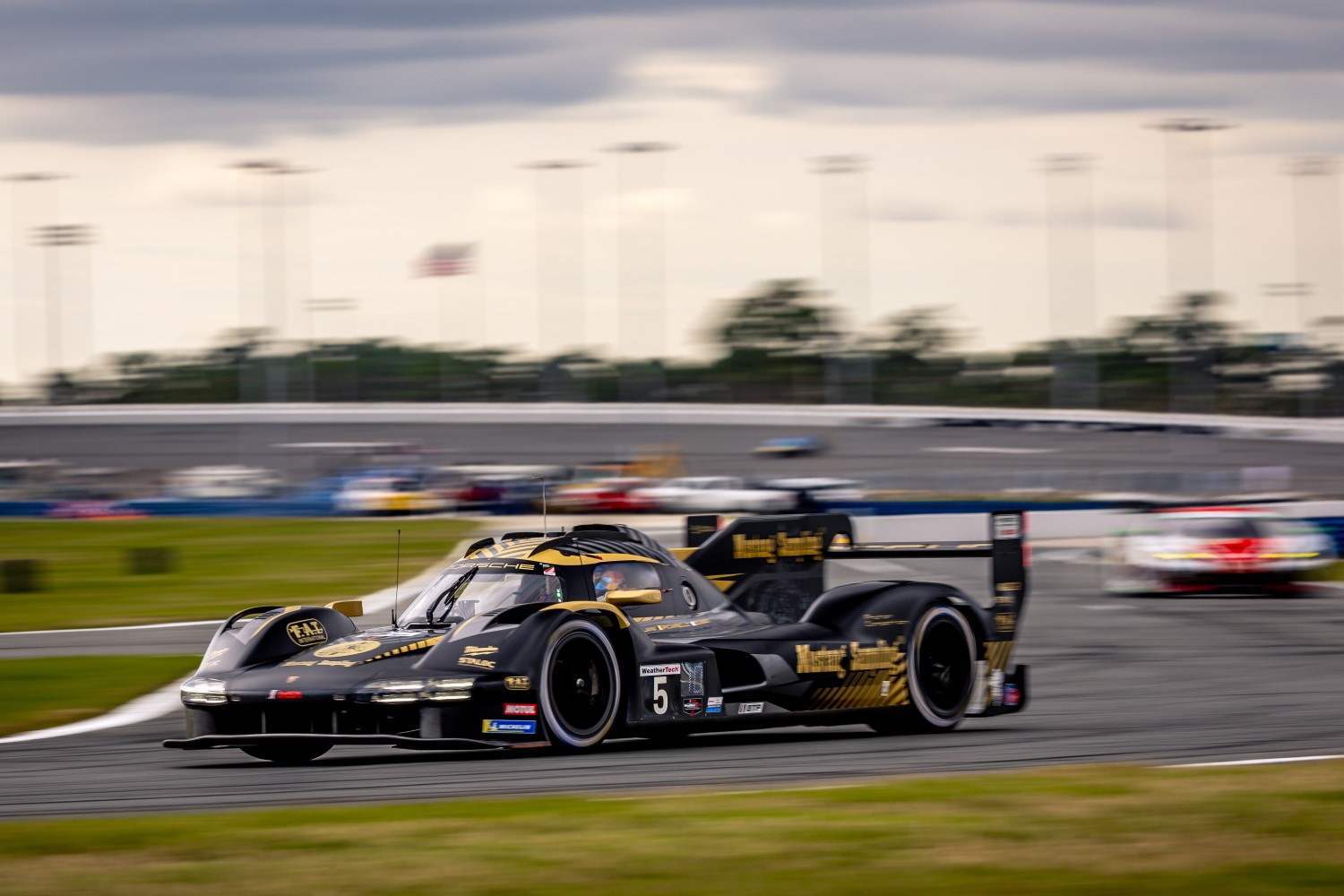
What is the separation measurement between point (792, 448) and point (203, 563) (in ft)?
132

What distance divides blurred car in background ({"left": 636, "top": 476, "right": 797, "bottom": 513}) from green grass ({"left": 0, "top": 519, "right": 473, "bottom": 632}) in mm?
7975

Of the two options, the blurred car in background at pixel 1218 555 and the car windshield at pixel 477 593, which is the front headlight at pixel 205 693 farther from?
the blurred car in background at pixel 1218 555

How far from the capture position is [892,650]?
10742 mm

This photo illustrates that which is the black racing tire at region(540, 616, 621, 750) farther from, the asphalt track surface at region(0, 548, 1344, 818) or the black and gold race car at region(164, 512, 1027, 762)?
the asphalt track surface at region(0, 548, 1344, 818)

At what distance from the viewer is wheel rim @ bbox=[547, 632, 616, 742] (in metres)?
9.34

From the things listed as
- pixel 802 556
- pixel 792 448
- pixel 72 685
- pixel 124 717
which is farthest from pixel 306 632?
pixel 792 448

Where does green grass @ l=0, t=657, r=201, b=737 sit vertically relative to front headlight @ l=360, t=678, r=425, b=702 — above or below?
below

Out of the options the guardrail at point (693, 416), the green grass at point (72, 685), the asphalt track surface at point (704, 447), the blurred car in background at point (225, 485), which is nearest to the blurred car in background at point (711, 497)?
the asphalt track surface at point (704, 447)

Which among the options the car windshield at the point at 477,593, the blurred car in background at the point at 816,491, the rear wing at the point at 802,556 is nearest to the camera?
the car windshield at the point at 477,593

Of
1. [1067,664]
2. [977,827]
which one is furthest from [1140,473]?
[977,827]

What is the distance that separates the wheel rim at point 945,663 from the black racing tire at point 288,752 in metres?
3.80

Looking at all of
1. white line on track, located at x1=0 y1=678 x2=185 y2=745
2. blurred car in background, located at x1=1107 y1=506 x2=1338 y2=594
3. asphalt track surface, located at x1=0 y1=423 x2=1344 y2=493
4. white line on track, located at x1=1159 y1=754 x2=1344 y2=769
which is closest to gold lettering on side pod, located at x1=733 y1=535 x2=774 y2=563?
white line on track, located at x1=1159 y1=754 x2=1344 y2=769

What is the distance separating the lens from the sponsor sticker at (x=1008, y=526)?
11.7m

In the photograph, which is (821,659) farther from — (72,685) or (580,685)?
(72,685)
